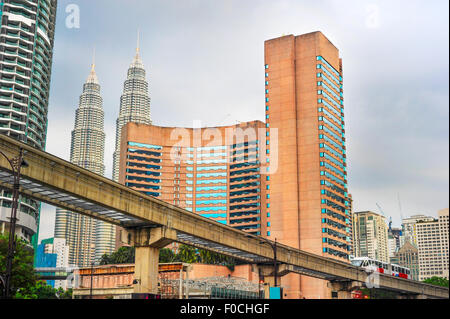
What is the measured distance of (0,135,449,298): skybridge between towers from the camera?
175 ft

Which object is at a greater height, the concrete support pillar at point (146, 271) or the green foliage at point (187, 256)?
the green foliage at point (187, 256)

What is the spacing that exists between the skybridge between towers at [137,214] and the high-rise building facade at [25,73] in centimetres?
7012

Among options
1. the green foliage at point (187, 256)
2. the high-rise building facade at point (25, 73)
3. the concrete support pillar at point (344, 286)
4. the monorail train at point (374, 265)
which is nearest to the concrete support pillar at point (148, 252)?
the high-rise building facade at point (25, 73)

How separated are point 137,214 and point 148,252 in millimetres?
7815

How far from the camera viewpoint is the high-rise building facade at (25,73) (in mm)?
146875

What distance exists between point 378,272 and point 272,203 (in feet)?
195

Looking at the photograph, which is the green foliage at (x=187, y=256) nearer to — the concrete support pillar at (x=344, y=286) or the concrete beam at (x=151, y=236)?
the concrete support pillar at (x=344, y=286)

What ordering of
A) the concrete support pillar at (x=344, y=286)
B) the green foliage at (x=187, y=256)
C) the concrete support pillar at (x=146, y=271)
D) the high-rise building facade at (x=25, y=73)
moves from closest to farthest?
the concrete support pillar at (x=146, y=271) → the concrete support pillar at (x=344, y=286) → the high-rise building facade at (x=25, y=73) → the green foliage at (x=187, y=256)

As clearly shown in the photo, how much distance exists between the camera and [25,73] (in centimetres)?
15262

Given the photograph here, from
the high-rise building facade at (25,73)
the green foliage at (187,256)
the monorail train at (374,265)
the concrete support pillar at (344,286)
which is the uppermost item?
the high-rise building facade at (25,73)

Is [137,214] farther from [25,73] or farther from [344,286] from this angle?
[25,73]

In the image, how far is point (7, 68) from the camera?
15088 cm

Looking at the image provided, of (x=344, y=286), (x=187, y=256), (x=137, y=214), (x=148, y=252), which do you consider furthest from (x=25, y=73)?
(x=344, y=286)
